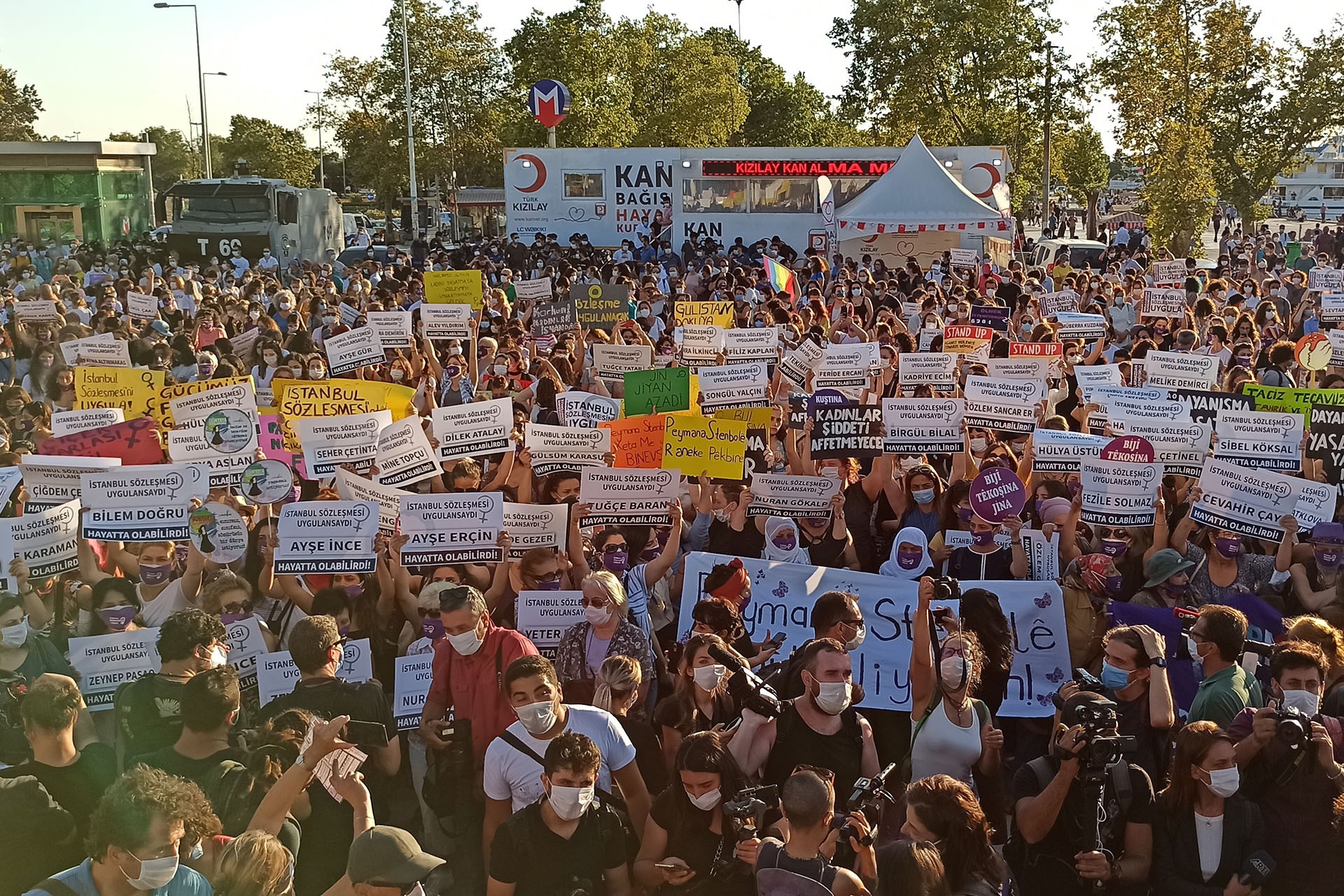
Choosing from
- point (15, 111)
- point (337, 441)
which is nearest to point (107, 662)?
point (337, 441)

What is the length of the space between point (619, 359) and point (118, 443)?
504 centimetres

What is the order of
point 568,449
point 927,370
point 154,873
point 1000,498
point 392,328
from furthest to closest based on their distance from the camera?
1. point 392,328
2. point 927,370
3. point 568,449
4. point 1000,498
5. point 154,873

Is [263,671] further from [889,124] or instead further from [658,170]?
[889,124]

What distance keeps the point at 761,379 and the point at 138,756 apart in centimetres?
632

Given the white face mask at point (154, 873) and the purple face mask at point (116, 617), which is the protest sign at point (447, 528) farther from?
the white face mask at point (154, 873)

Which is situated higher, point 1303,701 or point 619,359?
point 619,359

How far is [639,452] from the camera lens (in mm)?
8844

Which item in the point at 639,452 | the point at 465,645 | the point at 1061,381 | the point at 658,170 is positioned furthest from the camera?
the point at 658,170

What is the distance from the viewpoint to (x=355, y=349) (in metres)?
12.0

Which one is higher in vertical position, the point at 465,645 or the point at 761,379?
the point at 761,379

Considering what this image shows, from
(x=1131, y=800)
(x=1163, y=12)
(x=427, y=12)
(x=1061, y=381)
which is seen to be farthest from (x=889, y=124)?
(x=1131, y=800)

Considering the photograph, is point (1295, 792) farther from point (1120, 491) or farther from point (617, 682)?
point (1120, 491)

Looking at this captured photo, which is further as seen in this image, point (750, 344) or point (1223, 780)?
point (750, 344)

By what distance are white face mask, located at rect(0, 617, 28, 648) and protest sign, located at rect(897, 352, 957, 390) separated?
6.76 meters
